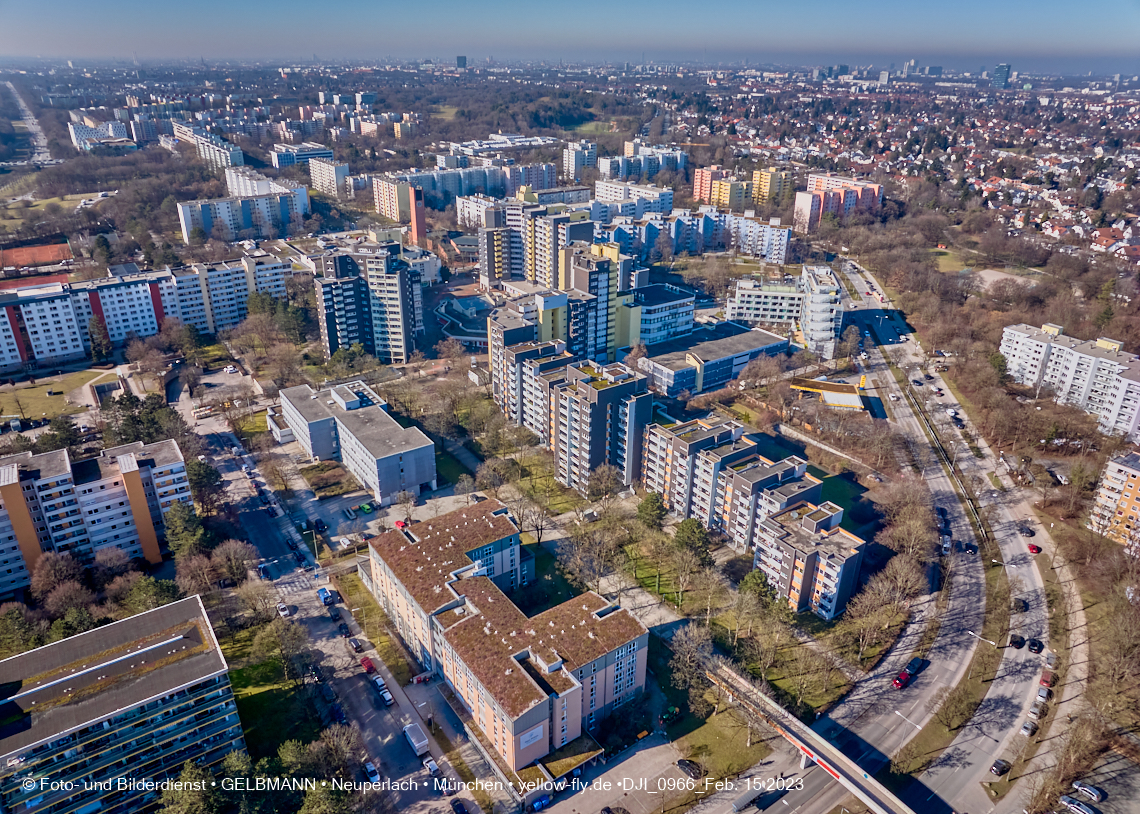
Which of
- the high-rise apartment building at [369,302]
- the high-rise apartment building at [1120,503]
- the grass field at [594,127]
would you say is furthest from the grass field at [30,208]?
the high-rise apartment building at [1120,503]

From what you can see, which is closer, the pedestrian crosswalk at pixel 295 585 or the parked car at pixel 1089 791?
the parked car at pixel 1089 791

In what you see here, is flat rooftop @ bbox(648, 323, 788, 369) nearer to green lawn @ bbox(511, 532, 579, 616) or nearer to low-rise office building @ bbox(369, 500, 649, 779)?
green lawn @ bbox(511, 532, 579, 616)

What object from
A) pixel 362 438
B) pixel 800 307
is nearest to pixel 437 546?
pixel 362 438

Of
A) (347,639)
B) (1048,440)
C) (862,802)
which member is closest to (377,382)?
(347,639)

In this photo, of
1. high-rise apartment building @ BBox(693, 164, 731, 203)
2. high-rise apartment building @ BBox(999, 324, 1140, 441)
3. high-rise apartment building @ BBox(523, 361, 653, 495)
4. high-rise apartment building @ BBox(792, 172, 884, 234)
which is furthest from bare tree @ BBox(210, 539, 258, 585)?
high-rise apartment building @ BBox(693, 164, 731, 203)

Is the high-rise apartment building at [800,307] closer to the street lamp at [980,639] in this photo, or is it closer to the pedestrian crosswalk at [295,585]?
the street lamp at [980,639]

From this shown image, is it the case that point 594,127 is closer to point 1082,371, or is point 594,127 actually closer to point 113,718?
point 1082,371
